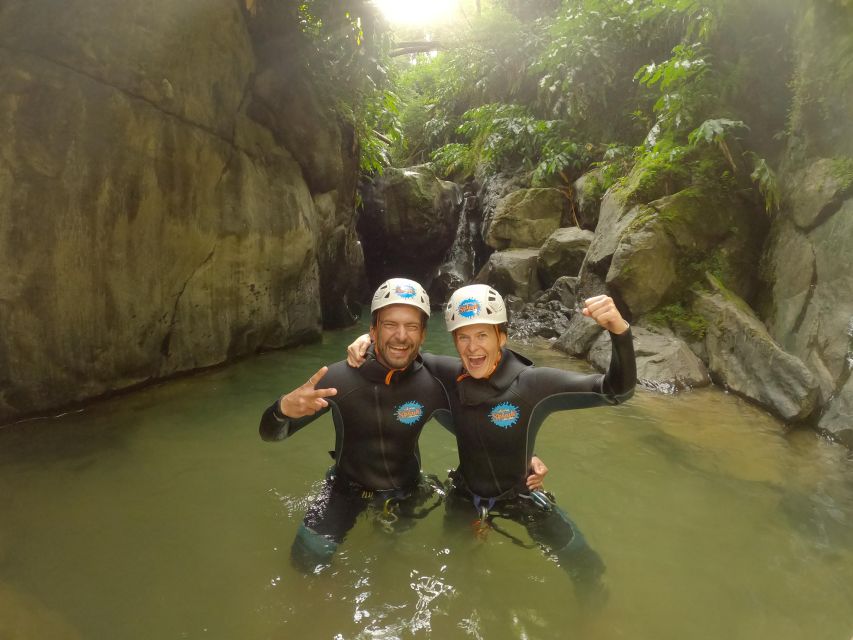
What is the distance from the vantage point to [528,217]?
44.9 ft

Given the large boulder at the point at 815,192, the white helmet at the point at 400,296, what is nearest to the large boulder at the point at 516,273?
the large boulder at the point at 815,192

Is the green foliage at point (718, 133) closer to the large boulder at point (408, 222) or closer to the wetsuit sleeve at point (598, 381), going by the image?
the wetsuit sleeve at point (598, 381)

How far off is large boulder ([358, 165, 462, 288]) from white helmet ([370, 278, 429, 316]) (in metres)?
12.6

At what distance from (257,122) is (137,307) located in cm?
378

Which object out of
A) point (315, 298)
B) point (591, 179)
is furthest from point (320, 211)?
point (591, 179)

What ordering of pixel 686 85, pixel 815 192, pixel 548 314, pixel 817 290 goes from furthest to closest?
1. pixel 548 314
2. pixel 686 85
3. pixel 815 192
4. pixel 817 290

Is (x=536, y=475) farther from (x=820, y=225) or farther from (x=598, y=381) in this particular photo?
(x=820, y=225)

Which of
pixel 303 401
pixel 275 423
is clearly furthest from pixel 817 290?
pixel 275 423

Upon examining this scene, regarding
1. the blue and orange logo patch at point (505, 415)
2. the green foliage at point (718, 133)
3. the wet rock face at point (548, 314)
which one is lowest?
the wet rock face at point (548, 314)

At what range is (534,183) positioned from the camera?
13.9 metres

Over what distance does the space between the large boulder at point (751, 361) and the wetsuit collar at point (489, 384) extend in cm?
446

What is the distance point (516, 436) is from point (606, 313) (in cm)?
104

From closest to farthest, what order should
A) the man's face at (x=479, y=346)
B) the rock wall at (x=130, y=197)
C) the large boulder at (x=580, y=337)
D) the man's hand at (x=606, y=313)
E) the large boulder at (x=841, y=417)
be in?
the man's hand at (x=606, y=313), the man's face at (x=479, y=346), the rock wall at (x=130, y=197), the large boulder at (x=841, y=417), the large boulder at (x=580, y=337)

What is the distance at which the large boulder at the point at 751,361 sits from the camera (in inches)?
218
